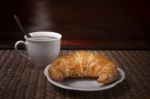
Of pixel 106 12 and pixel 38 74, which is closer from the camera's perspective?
pixel 38 74

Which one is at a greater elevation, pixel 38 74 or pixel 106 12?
pixel 38 74

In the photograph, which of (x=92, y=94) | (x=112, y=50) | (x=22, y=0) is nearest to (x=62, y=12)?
(x=22, y=0)

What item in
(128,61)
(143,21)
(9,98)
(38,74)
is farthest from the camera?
(143,21)

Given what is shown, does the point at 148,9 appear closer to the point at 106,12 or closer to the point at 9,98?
the point at 106,12

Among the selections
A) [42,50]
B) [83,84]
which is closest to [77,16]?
[42,50]

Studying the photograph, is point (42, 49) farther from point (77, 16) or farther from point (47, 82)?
point (77, 16)

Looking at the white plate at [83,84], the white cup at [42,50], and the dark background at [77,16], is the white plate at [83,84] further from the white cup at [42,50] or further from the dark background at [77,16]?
the dark background at [77,16]

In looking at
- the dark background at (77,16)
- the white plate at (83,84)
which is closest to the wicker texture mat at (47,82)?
the white plate at (83,84)
